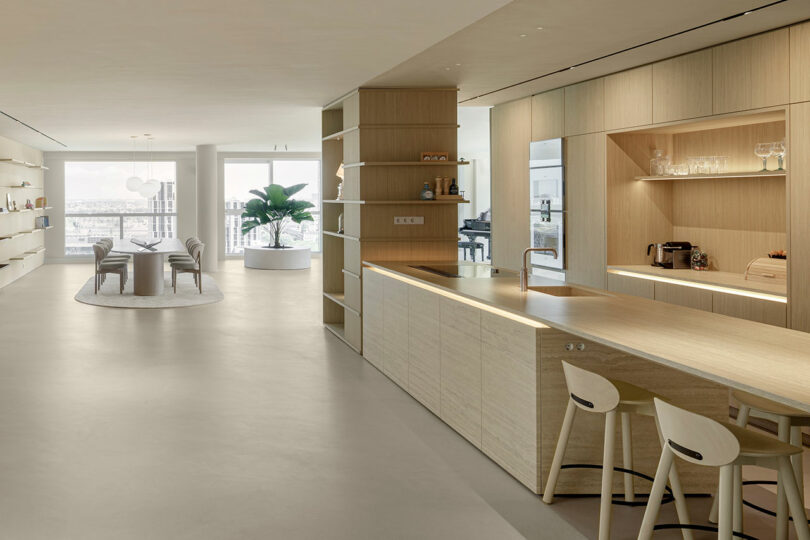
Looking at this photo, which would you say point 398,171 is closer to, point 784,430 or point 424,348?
point 424,348

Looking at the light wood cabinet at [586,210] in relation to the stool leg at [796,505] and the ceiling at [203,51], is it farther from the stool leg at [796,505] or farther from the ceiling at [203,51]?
the stool leg at [796,505]

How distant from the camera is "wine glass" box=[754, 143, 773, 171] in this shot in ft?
17.4

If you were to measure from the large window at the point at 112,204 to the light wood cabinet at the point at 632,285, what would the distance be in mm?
13516

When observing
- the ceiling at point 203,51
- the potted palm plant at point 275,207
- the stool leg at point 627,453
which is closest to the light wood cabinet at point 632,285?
the ceiling at point 203,51

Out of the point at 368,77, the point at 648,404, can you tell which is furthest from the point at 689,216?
the point at 648,404

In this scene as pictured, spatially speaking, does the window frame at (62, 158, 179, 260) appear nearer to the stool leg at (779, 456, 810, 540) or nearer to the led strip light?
the led strip light

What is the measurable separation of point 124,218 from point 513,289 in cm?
1515

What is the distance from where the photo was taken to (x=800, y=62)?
454cm

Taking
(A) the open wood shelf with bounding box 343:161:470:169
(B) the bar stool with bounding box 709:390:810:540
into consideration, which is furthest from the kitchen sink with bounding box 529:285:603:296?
(A) the open wood shelf with bounding box 343:161:470:169

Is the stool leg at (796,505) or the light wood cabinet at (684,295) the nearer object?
the stool leg at (796,505)

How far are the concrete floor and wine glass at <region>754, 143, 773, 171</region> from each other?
9.12 ft

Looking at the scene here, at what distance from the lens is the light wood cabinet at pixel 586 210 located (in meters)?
6.70

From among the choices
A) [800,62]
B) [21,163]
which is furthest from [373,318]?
[21,163]

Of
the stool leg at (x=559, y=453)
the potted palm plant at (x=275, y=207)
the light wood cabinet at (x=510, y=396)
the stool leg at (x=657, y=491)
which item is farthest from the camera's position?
the potted palm plant at (x=275, y=207)
